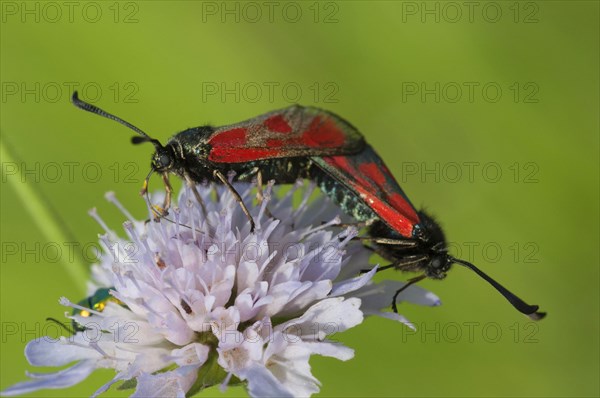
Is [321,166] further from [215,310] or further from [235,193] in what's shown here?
[215,310]

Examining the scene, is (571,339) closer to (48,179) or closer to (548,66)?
(548,66)

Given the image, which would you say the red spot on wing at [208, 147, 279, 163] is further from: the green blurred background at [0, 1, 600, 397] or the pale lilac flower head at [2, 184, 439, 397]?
the green blurred background at [0, 1, 600, 397]

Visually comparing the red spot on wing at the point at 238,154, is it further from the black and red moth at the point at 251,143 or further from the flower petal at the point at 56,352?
the flower petal at the point at 56,352

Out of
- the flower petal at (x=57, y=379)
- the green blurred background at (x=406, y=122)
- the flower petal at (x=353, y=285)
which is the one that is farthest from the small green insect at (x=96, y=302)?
the green blurred background at (x=406, y=122)

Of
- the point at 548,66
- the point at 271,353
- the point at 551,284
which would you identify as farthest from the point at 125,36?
the point at 271,353

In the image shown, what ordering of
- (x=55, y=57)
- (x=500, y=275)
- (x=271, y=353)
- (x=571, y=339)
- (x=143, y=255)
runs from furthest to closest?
(x=55, y=57)
(x=500, y=275)
(x=571, y=339)
(x=143, y=255)
(x=271, y=353)

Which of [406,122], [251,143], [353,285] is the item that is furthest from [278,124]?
[406,122]

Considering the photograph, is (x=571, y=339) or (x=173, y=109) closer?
(x=571, y=339)
